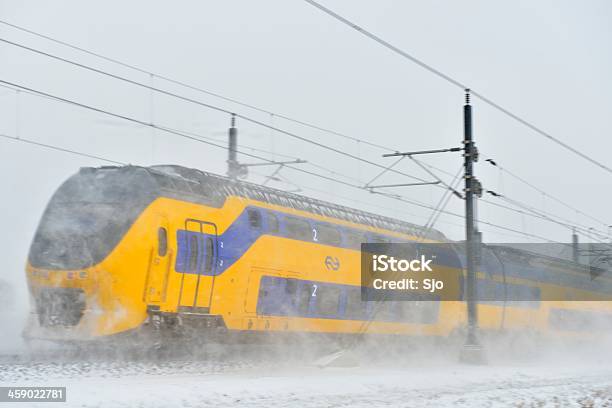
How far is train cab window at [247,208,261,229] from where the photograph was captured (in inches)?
660

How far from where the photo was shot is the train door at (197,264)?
1485cm

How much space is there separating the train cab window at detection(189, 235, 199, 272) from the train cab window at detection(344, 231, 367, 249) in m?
5.44

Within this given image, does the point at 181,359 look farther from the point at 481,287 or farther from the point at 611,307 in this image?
the point at 611,307

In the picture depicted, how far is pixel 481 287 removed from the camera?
2539cm

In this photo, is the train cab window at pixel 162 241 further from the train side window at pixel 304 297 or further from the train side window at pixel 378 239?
the train side window at pixel 378 239

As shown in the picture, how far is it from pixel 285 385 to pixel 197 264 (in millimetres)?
3705

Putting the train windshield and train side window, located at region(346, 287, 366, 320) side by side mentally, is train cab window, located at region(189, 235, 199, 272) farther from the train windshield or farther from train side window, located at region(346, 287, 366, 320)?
train side window, located at region(346, 287, 366, 320)

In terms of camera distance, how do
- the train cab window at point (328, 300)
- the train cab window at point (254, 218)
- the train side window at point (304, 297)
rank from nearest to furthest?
the train cab window at point (254, 218), the train side window at point (304, 297), the train cab window at point (328, 300)

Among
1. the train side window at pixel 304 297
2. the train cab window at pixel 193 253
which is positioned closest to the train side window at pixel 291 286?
the train side window at pixel 304 297

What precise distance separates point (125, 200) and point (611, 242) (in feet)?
117

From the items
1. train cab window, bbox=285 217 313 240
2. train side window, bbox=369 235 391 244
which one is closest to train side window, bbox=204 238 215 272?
train cab window, bbox=285 217 313 240

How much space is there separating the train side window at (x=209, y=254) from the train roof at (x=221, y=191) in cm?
84

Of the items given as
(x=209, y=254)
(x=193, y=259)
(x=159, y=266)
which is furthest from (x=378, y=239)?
(x=159, y=266)

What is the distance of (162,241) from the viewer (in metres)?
14.4
